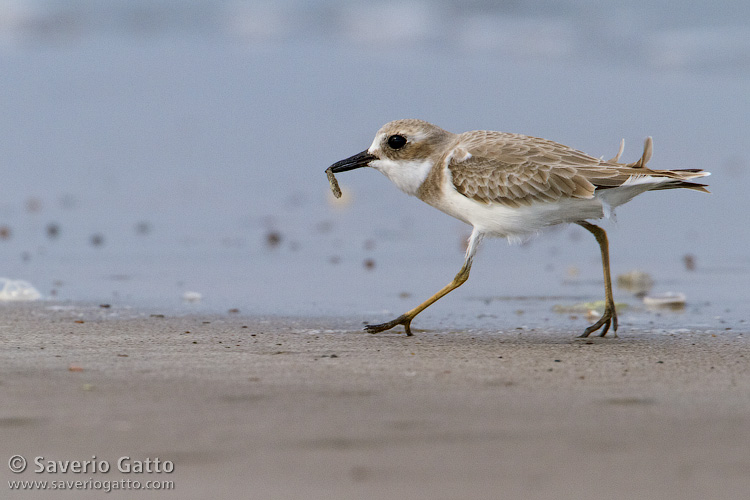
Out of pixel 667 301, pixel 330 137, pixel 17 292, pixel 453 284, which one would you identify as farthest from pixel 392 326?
pixel 330 137

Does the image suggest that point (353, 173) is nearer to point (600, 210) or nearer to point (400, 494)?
point (600, 210)

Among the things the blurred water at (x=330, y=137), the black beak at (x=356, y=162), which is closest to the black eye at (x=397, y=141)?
the black beak at (x=356, y=162)

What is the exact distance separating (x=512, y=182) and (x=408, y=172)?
640mm

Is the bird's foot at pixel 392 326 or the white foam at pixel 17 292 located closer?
the bird's foot at pixel 392 326

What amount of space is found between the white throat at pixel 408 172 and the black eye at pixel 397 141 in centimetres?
9

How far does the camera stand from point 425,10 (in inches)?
823

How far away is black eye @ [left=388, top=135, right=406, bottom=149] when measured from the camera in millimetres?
6086

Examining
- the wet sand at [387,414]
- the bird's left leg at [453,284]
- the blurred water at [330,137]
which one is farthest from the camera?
the blurred water at [330,137]

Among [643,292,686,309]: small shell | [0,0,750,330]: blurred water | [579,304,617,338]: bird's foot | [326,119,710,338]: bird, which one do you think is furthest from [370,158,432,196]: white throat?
[643,292,686,309]: small shell

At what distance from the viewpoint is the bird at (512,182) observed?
5.65m

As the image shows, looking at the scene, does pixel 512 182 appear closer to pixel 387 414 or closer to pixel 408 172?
pixel 408 172

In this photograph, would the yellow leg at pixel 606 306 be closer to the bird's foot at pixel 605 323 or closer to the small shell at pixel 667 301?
the bird's foot at pixel 605 323

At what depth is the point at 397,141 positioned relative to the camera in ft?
20.0

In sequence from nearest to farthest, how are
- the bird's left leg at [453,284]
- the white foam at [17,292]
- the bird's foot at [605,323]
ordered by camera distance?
the bird's foot at [605,323] < the bird's left leg at [453,284] < the white foam at [17,292]
